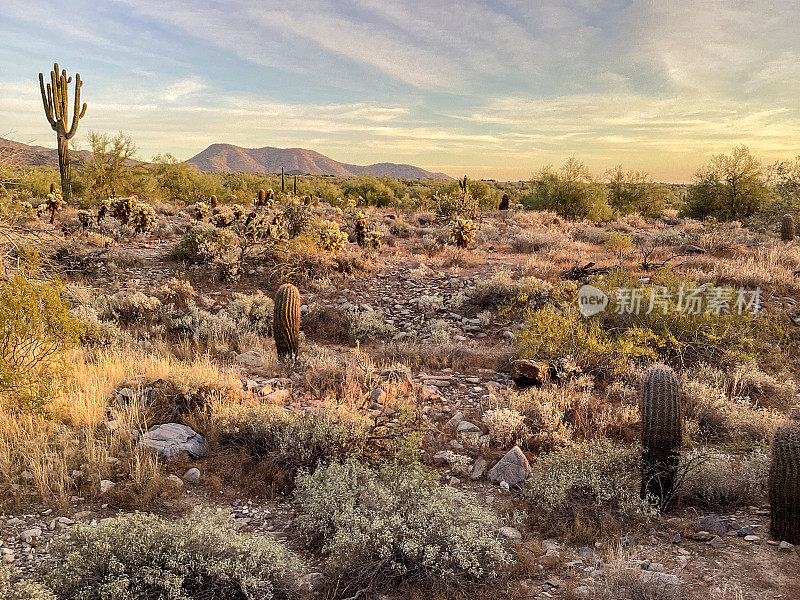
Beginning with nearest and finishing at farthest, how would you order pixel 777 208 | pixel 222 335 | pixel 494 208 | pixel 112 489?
pixel 112 489, pixel 222 335, pixel 777 208, pixel 494 208

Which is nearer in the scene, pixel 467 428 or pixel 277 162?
pixel 467 428

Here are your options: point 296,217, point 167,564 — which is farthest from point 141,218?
point 167,564


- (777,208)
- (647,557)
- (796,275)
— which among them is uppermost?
(777,208)

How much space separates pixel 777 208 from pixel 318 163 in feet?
473

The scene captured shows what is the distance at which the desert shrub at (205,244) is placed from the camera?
12781 millimetres

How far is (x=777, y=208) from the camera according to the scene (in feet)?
63.4

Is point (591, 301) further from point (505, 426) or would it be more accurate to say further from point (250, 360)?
point (250, 360)

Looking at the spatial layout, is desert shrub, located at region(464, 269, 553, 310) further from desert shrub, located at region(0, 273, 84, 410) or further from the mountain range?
the mountain range

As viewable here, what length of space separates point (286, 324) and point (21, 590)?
16.7ft

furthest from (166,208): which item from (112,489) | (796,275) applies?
(796,275)

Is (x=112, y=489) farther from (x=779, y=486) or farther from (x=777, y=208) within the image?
(x=777, y=208)

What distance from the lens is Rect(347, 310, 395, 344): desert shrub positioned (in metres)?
9.39

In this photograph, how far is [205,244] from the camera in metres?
12.8

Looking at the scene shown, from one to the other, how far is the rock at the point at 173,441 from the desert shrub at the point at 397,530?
1.34 m
